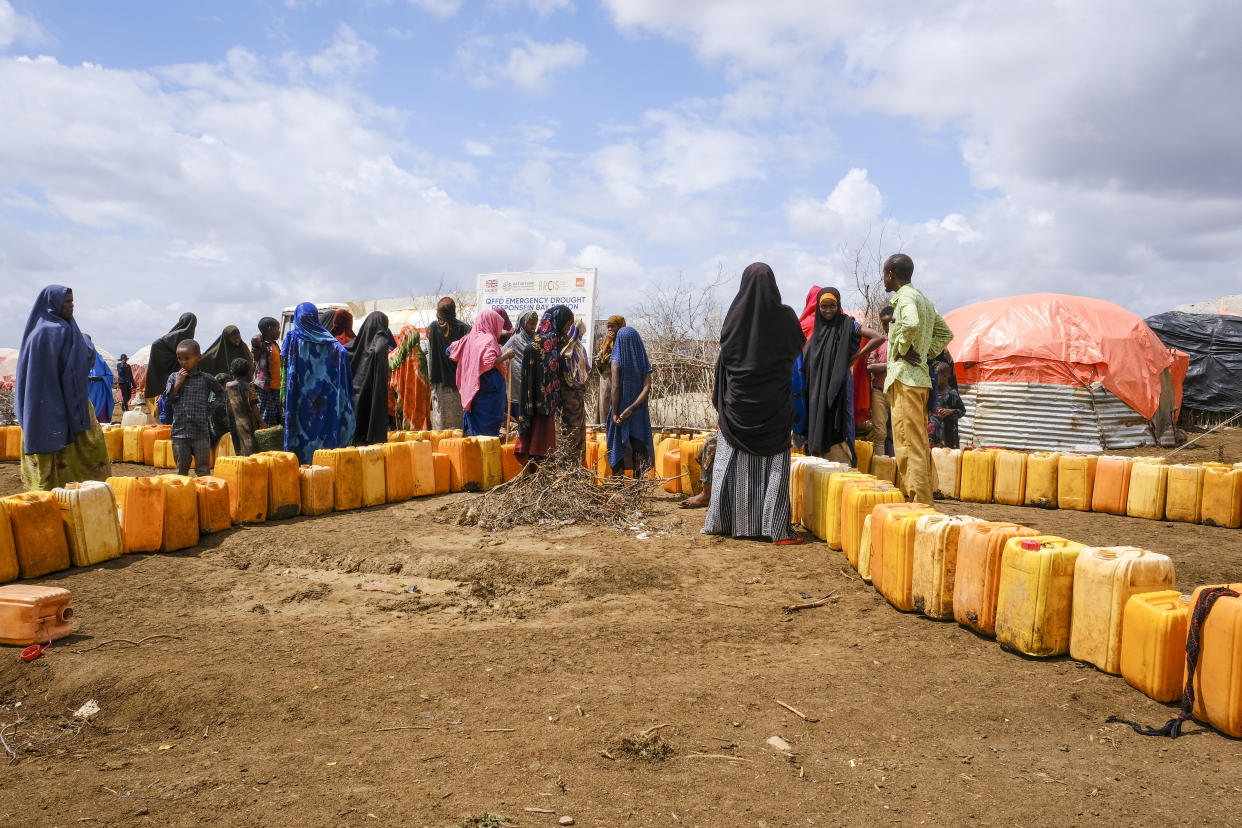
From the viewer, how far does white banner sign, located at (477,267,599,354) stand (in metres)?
13.9

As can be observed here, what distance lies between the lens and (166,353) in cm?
915

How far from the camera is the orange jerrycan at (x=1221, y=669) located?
2.68 metres

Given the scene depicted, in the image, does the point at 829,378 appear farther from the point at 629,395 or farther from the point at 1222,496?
the point at 1222,496

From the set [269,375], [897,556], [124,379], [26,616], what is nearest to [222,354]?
[269,375]

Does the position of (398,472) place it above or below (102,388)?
below

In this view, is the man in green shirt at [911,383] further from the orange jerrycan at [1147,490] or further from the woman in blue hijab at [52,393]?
the woman in blue hijab at [52,393]

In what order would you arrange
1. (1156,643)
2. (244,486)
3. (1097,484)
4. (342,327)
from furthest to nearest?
(342,327)
(1097,484)
(244,486)
(1156,643)

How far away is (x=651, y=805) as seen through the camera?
2.41 m

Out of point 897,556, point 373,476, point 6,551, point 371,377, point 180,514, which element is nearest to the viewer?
point 897,556

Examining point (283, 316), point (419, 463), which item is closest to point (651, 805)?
point (419, 463)

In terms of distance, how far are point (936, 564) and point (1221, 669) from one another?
133cm

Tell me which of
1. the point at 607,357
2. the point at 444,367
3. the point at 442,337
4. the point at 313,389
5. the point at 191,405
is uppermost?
the point at 442,337

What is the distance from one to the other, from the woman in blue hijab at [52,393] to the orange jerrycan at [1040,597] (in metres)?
6.19

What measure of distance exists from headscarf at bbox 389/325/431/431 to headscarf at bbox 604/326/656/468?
3.51m
